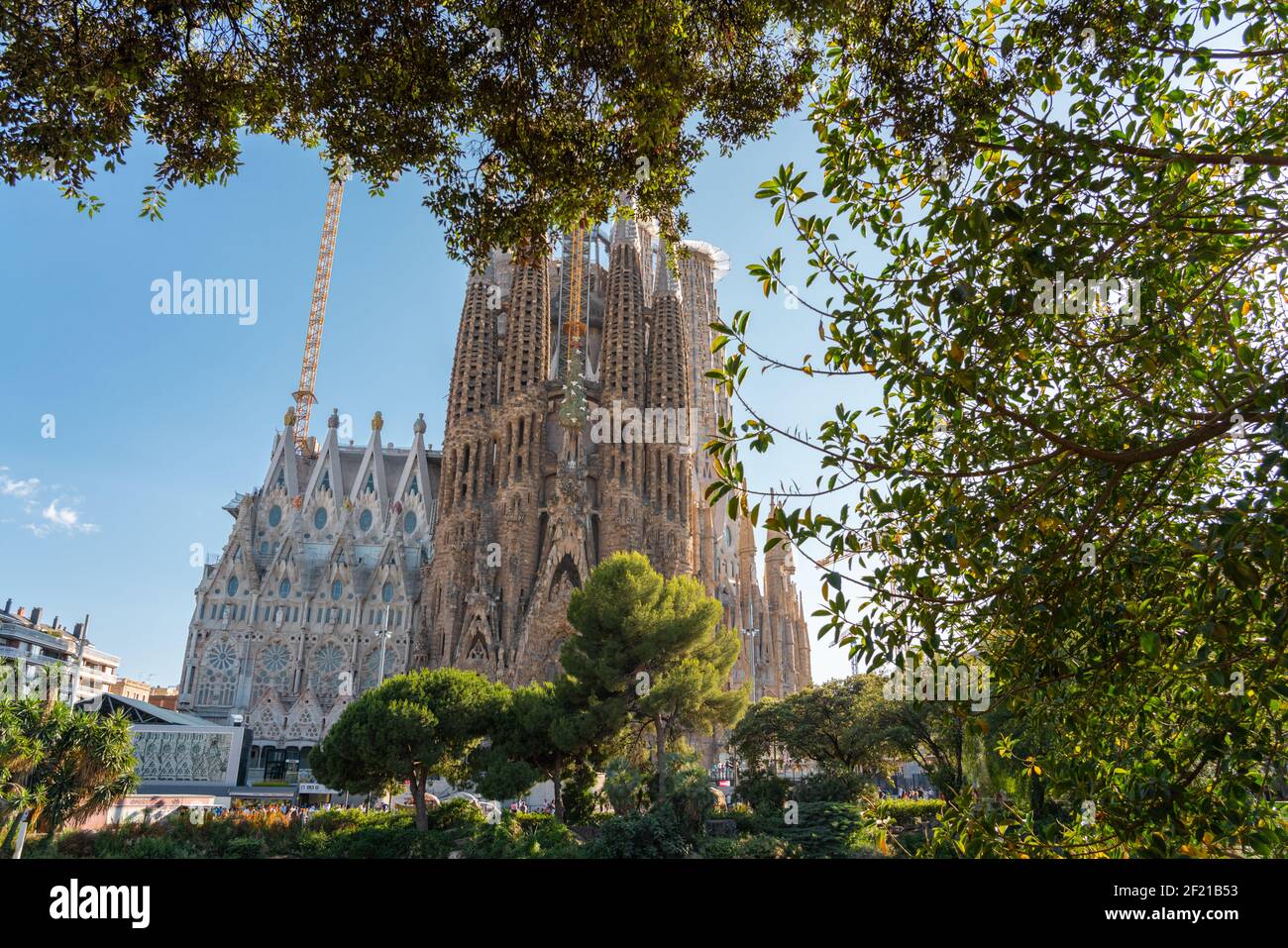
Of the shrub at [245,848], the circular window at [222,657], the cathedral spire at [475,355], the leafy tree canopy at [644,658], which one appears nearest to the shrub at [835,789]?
the leafy tree canopy at [644,658]

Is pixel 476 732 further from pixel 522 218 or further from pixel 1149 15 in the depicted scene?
pixel 1149 15

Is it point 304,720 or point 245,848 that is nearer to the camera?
point 245,848

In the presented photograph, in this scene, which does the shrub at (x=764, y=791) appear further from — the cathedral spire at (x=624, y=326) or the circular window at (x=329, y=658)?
the circular window at (x=329, y=658)

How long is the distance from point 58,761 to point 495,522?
1104 inches

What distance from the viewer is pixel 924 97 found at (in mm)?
6445

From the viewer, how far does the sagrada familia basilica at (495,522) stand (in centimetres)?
4372

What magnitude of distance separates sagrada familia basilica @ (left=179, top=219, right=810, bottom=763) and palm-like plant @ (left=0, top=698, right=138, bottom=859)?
22.7m

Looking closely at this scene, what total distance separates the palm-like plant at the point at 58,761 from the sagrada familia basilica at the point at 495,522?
22675 millimetres

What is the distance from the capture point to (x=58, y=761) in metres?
18.0

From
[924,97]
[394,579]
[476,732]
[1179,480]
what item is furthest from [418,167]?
[394,579]

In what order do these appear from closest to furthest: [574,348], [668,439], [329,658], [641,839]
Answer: [641,839] → [668,439] → [574,348] → [329,658]

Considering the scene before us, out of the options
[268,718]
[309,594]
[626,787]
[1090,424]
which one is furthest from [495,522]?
[1090,424]

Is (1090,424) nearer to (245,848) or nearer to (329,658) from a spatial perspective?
(245,848)
